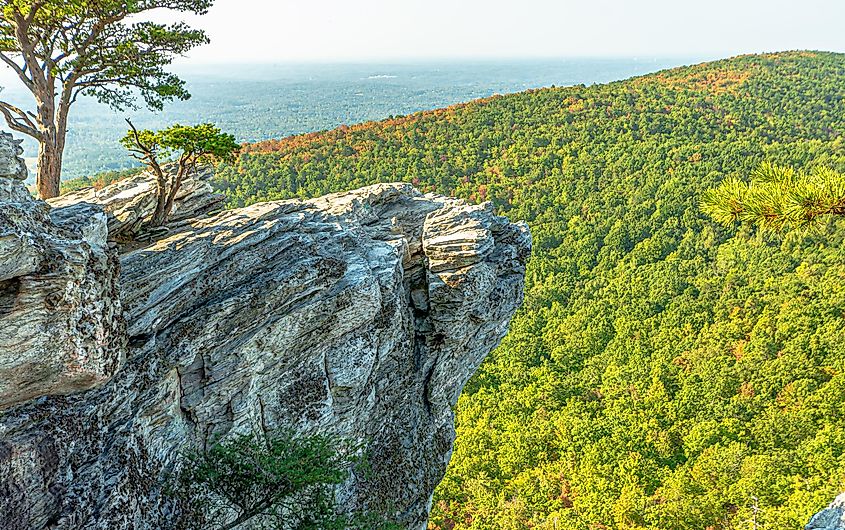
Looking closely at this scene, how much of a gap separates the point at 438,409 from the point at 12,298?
459 inches

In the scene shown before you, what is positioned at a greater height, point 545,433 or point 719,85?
point 719,85

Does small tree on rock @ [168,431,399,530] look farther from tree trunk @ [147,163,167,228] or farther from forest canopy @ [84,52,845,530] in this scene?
forest canopy @ [84,52,845,530]

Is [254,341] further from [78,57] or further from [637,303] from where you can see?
[637,303]

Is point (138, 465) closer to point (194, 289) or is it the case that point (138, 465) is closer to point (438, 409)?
point (194, 289)

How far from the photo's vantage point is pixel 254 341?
1094cm

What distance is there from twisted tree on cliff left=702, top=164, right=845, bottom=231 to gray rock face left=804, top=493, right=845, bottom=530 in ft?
28.8

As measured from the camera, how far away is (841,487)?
81.3 feet

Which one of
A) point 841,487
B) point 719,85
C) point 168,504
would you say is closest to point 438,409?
point 168,504

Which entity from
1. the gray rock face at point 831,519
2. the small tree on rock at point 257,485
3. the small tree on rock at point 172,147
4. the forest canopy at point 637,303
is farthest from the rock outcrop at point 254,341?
the forest canopy at point 637,303

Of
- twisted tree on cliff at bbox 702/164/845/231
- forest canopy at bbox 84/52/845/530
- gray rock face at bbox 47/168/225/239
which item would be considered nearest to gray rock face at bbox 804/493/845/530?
twisted tree on cliff at bbox 702/164/845/231

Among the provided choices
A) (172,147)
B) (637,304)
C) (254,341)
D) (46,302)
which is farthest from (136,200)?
(637,304)

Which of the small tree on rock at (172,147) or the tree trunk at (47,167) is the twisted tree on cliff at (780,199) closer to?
the small tree on rock at (172,147)

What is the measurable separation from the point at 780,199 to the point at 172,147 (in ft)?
39.5

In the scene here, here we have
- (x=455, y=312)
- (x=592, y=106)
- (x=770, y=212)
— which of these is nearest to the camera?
(x=770, y=212)
